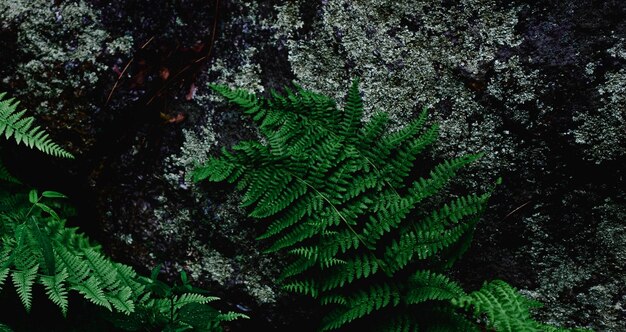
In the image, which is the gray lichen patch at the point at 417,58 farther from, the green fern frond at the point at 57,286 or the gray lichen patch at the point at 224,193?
the green fern frond at the point at 57,286

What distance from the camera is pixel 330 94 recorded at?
2.91 m

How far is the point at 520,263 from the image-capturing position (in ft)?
9.46

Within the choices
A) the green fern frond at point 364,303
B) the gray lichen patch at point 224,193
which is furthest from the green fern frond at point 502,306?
the gray lichen patch at point 224,193

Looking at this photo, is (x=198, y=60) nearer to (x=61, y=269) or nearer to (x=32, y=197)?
(x=32, y=197)

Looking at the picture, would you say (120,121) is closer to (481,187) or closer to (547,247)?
(481,187)

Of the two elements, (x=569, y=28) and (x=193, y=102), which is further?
(x=193, y=102)

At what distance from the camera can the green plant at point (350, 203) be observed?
8.68 feet

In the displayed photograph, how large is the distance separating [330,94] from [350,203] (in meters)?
0.65

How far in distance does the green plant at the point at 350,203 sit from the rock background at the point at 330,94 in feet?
0.63

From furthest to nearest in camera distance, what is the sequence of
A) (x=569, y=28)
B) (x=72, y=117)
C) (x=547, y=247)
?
1. (x=72, y=117)
2. (x=547, y=247)
3. (x=569, y=28)

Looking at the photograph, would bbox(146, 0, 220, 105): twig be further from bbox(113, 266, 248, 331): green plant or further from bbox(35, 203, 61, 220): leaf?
bbox(113, 266, 248, 331): green plant

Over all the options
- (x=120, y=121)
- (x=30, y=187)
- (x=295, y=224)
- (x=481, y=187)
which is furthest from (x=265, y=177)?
(x=30, y=187)

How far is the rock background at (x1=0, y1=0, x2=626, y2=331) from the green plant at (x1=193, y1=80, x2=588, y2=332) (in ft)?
0.63

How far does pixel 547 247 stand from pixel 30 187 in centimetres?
313
